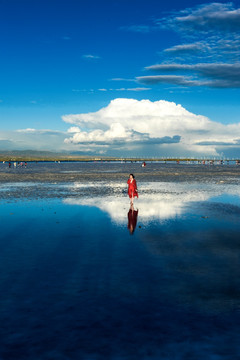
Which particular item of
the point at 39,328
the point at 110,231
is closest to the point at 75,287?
the point at 39,328

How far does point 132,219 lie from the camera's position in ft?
60.3

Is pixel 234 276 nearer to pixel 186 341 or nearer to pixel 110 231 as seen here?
pixel 186 341

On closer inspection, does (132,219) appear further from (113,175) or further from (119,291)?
(113,175)

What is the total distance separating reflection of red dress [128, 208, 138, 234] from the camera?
16266 millimetres

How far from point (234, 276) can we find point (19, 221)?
39.3 ft

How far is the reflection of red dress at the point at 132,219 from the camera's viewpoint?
1627 cm

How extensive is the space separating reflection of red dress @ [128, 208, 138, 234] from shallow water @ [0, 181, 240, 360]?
235mm

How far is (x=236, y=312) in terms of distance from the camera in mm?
7227

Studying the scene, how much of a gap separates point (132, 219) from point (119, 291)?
10081mm

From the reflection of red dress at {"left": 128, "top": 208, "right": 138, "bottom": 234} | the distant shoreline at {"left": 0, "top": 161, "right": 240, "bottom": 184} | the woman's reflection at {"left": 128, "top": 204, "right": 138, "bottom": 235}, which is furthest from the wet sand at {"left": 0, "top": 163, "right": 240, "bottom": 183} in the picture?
the reflection of red dress at {"left": 128, "top": 208, "right": 138, "bottom": 234}

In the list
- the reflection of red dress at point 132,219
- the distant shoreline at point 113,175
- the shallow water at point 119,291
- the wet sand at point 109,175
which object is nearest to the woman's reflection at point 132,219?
the reflection of red dress at point 132,219

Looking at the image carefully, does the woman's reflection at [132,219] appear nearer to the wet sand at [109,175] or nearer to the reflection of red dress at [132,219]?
the reflection of red dress at [132,219]

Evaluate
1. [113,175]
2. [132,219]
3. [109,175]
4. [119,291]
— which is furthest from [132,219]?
[113,175]

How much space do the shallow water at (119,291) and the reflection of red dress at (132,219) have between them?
0.77 feet
